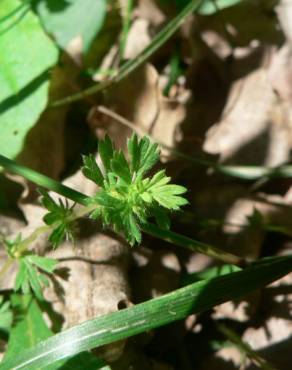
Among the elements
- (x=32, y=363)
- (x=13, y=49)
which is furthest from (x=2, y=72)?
(x=32, y=363)

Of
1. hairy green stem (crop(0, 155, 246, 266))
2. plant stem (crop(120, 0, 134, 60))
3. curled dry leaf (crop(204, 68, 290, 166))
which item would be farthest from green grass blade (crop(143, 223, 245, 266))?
plant stem (crop(120, 0, 134, 60))

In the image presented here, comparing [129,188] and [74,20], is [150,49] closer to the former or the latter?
[74,20]

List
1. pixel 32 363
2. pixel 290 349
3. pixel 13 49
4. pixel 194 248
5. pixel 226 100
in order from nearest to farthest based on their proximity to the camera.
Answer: pixel 32 363 → pixel 194 248 → pixel 290 349 → pixel 13 49 → pixel 226 100

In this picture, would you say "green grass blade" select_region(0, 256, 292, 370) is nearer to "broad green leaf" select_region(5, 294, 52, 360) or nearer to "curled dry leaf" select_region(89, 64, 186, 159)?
"broad green leaf" select_region(5, 294, 52, 360)

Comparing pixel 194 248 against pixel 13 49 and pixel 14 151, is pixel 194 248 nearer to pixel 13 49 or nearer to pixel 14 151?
pixel 14 151

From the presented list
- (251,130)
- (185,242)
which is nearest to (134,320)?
(185,242)

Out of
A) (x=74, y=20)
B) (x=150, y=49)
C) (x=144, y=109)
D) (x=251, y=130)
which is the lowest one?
(x=251, y=130)

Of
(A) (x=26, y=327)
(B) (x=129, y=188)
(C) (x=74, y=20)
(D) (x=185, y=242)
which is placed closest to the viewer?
(B) (x=129, y=188)

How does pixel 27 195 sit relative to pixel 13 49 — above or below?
below
